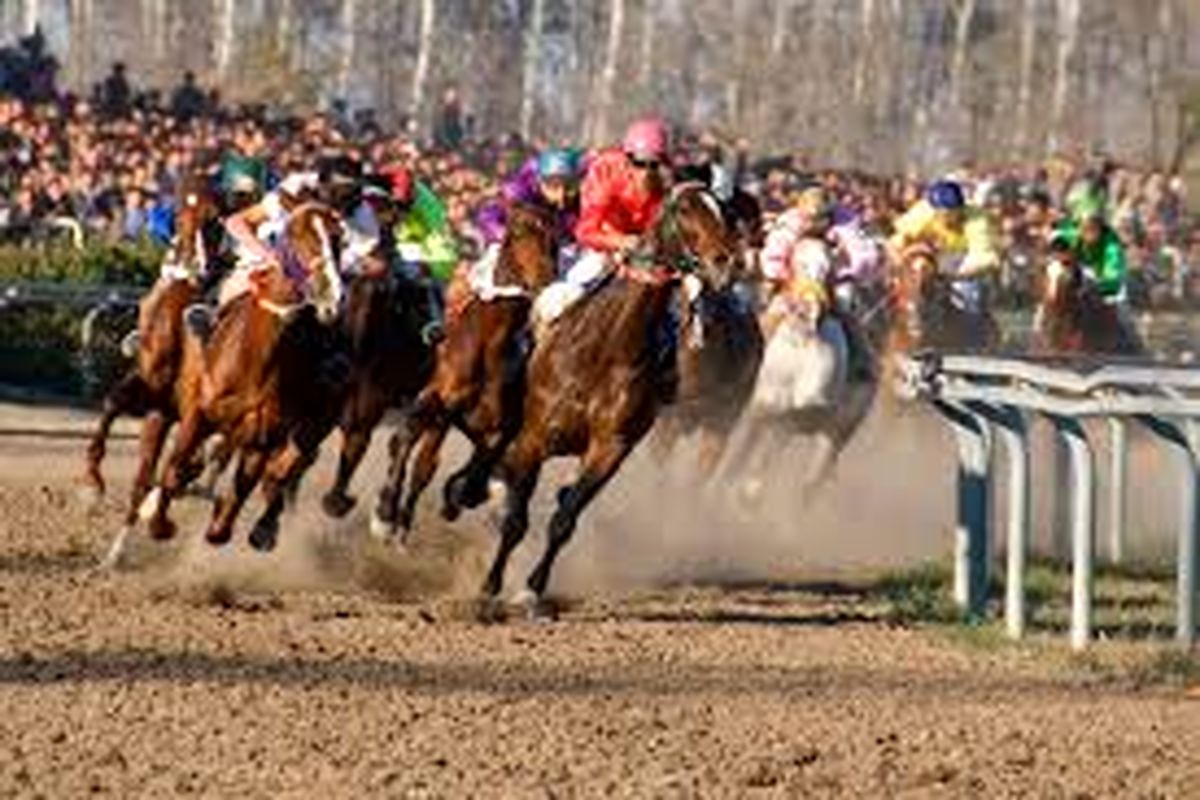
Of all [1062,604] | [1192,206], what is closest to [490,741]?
[1062,604]

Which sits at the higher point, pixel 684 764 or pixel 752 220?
pixel 752 220

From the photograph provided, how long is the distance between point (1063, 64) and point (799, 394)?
105 ft

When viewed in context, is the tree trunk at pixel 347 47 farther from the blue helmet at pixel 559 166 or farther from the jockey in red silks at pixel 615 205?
the jockey in red silks at pixel 615 205

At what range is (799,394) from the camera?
1945 cm

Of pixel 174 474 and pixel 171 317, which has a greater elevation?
pixel 171 317

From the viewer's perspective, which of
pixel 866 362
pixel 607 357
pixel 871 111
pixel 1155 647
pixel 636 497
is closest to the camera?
pixel 1155 647

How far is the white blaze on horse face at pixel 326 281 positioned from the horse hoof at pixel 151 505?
106 centimetres

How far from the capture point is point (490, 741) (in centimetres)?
1038

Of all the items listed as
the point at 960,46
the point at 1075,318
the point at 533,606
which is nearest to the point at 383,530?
the point at 533,606

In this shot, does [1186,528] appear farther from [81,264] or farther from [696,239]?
[81,264]

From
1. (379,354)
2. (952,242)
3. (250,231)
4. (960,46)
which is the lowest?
(379,354)

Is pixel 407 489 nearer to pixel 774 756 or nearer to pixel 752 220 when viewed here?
pixel 752 220

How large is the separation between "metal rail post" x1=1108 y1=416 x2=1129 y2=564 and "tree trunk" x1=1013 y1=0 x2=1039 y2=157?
3394 centimetres

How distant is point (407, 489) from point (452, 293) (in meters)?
0.95
